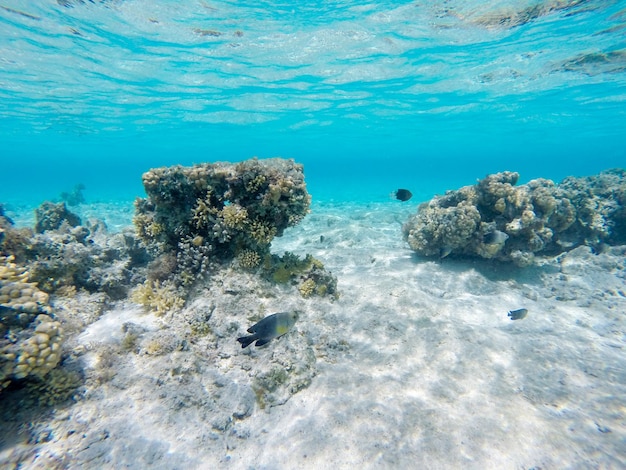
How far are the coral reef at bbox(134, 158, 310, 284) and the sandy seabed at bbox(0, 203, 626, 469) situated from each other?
0.65 metres

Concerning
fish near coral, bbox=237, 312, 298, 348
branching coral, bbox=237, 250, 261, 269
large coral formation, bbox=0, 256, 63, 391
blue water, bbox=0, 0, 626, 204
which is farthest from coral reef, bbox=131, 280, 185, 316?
blue water, bbox=0, 0, 626, 204

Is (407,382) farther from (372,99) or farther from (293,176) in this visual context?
(372,99)

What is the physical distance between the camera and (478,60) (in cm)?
2356

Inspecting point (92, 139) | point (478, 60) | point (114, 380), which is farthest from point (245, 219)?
point (92, 139)

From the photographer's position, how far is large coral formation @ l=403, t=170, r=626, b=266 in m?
9.50

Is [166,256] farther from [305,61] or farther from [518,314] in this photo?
[305,61]

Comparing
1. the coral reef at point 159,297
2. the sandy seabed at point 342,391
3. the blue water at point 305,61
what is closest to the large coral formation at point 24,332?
the sandy seabed at point 342,391

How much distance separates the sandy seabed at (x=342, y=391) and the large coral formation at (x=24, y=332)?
551mm

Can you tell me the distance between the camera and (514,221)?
31.3 feet

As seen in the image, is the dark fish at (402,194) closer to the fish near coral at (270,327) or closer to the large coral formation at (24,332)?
the fish near coral at (270,327)

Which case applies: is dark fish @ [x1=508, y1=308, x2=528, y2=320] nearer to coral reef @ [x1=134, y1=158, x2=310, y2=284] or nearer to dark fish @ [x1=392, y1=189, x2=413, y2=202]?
dark fish @ [x1=392, y1=189, x2=413, y2=202]

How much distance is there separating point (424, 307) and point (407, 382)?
2.37 metres

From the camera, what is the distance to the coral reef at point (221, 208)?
613 cm

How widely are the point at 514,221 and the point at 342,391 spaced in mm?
7835
